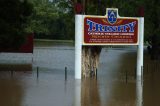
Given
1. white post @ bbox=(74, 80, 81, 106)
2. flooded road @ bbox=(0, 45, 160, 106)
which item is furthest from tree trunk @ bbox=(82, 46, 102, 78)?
white post @ bbox=(74, 80, 81, 106)

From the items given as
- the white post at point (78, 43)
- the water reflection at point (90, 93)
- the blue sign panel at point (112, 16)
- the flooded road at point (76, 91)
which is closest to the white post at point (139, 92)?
the flooded road at point (76, 91)

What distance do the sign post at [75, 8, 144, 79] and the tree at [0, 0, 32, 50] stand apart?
633 centimetres

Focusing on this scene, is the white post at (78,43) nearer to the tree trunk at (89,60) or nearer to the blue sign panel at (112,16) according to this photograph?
the tree trunk at (89,60)

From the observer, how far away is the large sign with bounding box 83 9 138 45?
2427cm

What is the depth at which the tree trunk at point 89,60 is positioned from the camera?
2536 cm

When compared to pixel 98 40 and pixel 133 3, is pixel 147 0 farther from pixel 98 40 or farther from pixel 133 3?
pixel 98 40

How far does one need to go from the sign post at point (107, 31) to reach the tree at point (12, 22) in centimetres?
633

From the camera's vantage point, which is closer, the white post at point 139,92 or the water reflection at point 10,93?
the water reflection at point 10,93

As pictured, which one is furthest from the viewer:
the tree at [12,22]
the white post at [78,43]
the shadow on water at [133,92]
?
the tree at [12,22]

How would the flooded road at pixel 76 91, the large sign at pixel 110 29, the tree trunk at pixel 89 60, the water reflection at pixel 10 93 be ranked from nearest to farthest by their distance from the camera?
1. the water reflection at pixel 10 93
2. the flooded road at pixel 76 91
3. the large sign at pixel 110 29
4. the tree trunk at pixel 89 60

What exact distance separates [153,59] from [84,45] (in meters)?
21.5

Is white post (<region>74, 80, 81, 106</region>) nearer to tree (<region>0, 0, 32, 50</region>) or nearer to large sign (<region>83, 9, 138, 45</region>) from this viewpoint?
large sign (<region>83, 9, 138, 45</region>)

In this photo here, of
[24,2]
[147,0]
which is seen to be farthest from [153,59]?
[24,2]

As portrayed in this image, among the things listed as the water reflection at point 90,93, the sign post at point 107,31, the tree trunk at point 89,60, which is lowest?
the water reflection at point 90,93
